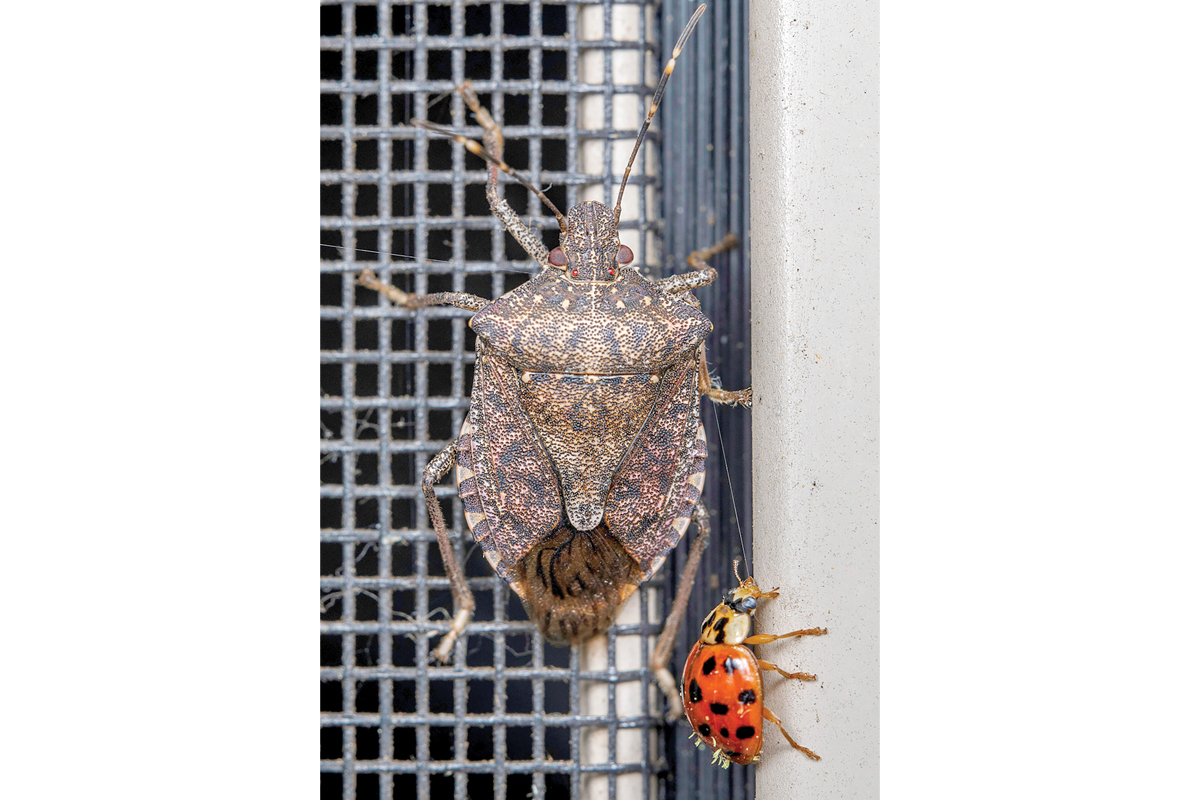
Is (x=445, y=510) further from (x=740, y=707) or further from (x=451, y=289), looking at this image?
(x=740, y=707)

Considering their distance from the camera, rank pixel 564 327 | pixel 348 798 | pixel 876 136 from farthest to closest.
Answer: pixel 348 798 < pixel 564 327 < pixel 876 136

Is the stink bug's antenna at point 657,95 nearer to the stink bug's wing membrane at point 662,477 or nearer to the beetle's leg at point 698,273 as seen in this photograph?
the beetle's leg at point 698,273

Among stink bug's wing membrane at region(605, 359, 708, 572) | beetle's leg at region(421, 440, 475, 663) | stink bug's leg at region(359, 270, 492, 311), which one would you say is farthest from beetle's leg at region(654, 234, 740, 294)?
beetle's leg at region(421, 440, 475, 663)

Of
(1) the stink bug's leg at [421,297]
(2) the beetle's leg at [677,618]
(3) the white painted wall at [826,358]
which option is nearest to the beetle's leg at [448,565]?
(1) the stink bug's leg at [421,297]

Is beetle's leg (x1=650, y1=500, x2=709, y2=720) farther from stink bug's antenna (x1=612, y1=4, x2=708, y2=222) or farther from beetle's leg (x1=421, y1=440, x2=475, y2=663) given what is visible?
stink bug's antenna (x1=612, y1=4, x2=708, y2=222)

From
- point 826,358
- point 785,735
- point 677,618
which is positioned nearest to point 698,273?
point 826,358

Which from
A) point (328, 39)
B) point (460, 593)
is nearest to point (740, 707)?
point (460, 593)
